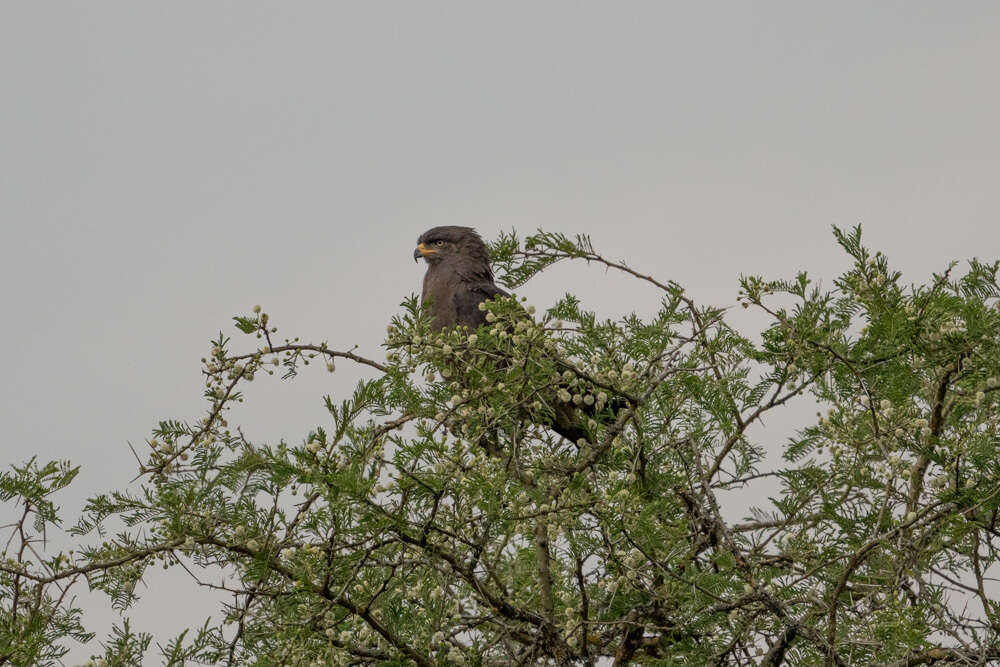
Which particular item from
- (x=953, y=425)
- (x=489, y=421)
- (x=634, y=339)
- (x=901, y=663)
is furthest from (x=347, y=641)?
(x=953, y=425)

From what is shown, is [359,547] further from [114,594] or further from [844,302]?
[844,302]

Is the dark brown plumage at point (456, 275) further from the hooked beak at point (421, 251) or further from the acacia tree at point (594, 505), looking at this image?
the acacia tree at point (594, 505)

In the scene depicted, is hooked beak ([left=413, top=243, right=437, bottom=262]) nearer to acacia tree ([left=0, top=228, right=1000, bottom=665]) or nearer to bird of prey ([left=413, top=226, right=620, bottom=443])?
bird of prey ([left=413, top=226, right=620, bottom=443])

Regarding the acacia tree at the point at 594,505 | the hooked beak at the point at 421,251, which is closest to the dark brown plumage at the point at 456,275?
the hooked beak at the point at 421,251

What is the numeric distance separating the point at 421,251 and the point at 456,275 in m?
0.58

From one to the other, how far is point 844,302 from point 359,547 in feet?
6.20

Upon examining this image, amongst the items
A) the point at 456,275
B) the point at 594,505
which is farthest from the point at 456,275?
the point at 594,505

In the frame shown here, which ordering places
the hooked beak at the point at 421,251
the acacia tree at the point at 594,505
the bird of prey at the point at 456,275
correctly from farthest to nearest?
the hooked beak at the point at 421,251, the bird of prey at the point at 456,275, the acacia tree at the point at 594,505

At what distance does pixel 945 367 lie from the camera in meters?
3.34

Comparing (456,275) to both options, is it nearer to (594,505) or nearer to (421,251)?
(421,251)

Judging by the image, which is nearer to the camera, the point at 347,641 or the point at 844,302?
the point at 347,641

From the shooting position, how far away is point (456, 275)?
701 cm

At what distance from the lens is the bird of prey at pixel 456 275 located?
6688 mm

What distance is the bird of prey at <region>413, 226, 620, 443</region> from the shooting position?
6.69 meters
